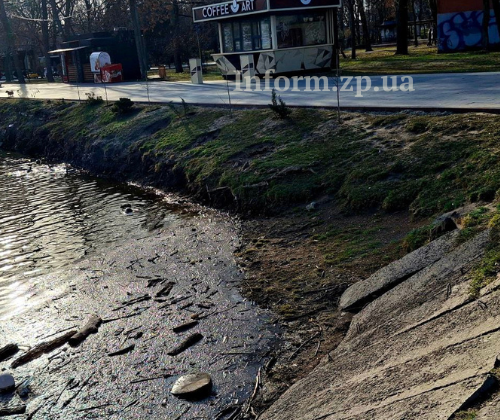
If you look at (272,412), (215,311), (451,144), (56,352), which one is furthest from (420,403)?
(451,144)

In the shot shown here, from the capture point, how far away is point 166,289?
9242 mm

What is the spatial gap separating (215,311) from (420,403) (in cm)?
433

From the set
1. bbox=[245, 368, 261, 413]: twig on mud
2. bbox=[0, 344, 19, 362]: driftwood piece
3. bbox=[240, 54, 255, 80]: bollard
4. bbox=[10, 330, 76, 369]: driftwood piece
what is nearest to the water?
bbox=[0, 344, 19, 362]: driftwood piece

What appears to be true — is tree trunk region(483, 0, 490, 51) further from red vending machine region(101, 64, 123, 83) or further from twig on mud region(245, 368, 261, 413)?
twig on mud region(245, 368, 261, 413)

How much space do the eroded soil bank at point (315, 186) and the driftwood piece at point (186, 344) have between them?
1.08m

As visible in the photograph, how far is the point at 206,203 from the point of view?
14203mm

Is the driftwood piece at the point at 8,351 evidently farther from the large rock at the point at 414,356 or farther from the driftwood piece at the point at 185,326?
the large rock at the point at 414,356

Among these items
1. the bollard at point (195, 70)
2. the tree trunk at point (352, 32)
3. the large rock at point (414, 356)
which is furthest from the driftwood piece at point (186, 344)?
the tree trunk at point (352, 32)

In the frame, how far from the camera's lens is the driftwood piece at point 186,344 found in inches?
292

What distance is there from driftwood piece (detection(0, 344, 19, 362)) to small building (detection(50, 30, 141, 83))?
3762cm

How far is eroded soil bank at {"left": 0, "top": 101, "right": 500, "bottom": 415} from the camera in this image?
8281 mm

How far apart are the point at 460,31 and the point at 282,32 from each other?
509 inches

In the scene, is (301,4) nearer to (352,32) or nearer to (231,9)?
(231,9)

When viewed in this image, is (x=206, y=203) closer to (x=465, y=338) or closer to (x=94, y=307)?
(x=94, y=307)
